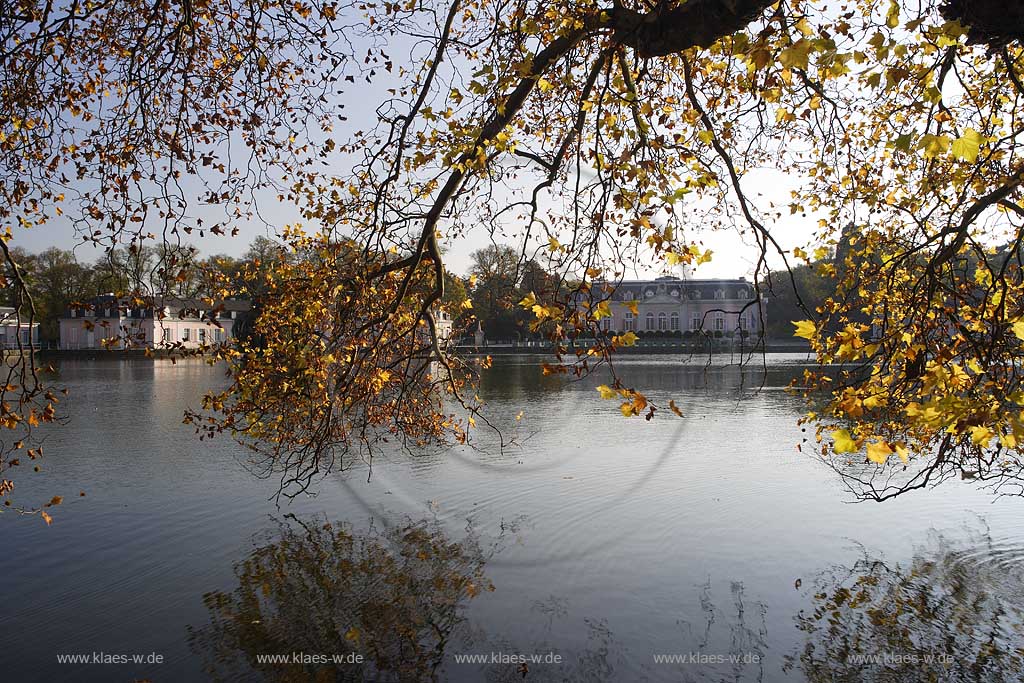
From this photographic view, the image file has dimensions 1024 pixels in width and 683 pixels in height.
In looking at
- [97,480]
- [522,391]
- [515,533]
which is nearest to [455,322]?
[515,533]

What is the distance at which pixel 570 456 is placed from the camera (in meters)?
14.4

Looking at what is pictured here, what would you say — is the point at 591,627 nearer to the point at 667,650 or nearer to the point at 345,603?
the point at 667,650

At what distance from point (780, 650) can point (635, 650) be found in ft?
3.89

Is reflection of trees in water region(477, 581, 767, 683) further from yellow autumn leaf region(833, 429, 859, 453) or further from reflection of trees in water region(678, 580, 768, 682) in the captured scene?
yellow autumn leaf region(833, 429, 859, 453)

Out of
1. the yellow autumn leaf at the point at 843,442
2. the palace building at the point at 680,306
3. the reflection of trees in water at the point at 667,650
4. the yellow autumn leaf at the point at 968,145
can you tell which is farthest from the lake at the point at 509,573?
the palace building at the point at 680,306

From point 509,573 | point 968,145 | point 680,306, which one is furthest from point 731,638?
point 680,306

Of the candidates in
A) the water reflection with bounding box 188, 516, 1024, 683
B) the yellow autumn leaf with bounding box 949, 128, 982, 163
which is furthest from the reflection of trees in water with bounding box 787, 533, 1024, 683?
the yellow autumn leaf with bounding box 949, 128, 982, 163

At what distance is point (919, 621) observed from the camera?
694 cm

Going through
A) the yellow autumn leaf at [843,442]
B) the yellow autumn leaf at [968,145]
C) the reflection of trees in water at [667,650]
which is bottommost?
the reflection of trees in water at [667,650]

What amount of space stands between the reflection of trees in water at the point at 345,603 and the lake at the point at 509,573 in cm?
3

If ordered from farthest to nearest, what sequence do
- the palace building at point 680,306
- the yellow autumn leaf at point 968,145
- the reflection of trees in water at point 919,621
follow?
the palace building at point 680,306 → the reflection of trees in water at point 919,621 → the yellow autumn leaf at point 968,145

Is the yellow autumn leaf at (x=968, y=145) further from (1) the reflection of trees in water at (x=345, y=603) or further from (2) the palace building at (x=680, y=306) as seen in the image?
(2) the palace building at (x=680, y=306)

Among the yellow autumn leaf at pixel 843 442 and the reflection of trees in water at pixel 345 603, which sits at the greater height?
the yellow autumn leaf at pixel 843 442

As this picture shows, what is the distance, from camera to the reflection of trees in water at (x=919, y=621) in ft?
20.0
